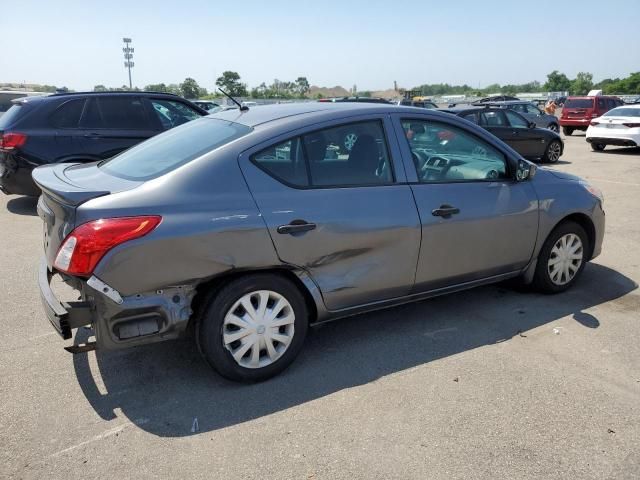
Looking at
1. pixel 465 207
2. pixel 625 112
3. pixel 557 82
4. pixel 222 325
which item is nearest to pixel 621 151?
pixel 625 112

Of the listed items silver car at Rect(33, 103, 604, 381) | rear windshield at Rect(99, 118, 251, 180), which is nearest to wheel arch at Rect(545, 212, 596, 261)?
silver car at Rect(33, 103, 604, 381)

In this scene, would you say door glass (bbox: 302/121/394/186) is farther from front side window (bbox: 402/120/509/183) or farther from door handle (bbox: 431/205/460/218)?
door handle (bbox: 431/205/460/218)

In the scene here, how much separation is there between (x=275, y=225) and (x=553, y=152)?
13335 mm

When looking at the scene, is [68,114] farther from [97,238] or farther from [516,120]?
[516,120]

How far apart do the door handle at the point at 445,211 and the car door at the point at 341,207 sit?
18cm

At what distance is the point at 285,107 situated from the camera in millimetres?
3936

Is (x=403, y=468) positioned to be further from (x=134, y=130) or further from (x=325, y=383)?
(x=134, y=130)

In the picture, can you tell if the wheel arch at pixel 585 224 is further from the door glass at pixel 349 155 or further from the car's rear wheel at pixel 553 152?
the car's rear wheel at pixel 553 152

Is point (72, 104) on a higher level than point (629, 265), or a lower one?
higher

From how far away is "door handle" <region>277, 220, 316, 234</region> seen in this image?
125 inches

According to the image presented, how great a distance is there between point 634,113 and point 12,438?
728 inches

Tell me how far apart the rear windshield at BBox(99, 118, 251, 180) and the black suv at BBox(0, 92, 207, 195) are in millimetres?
4168

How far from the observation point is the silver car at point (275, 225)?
2.89 metres

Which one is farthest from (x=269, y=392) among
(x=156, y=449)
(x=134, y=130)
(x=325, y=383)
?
(x=134, y=130)
